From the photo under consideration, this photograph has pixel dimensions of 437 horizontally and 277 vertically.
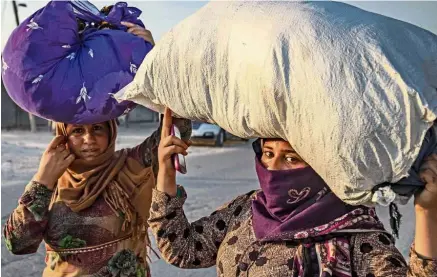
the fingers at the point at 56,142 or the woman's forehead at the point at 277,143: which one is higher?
the woman's forehead at the point at 277,143

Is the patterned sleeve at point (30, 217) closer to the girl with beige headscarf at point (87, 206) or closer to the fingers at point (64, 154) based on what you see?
the girl with beige headscarf at point (87, 206)

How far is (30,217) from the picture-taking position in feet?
8.68

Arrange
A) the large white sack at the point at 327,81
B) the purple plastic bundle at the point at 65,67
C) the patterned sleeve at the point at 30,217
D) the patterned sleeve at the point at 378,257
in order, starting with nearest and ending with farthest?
the large white sack at the point at 327,81 → the patterned sleeve at the point at 378,257 → the purple plastic bundle at the point at 65,67 → the patterned sleeve at the point at 30,217

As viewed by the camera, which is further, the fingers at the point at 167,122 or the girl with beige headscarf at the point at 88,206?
the girl with beige headscarf at the point at 88,206

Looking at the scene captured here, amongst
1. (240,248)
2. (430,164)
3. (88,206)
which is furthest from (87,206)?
(430,164)

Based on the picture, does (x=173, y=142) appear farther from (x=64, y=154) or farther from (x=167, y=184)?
→ (x=64, y=154)

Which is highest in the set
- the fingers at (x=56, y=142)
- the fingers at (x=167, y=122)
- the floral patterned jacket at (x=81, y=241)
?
the fingers at (x=167, y=122)

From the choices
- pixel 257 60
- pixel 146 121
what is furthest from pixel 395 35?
pixel 146 121

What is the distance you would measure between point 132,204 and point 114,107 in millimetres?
482

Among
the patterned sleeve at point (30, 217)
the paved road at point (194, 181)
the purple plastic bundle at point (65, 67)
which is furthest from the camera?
the paved road at point (194, 181)

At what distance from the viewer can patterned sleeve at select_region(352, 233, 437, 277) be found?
170 cm

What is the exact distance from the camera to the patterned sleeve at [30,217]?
2.64 metres

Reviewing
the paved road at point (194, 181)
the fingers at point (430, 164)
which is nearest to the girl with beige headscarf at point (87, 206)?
the fingers at point (430, 164)

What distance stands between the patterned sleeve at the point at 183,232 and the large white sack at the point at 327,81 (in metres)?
0.40
